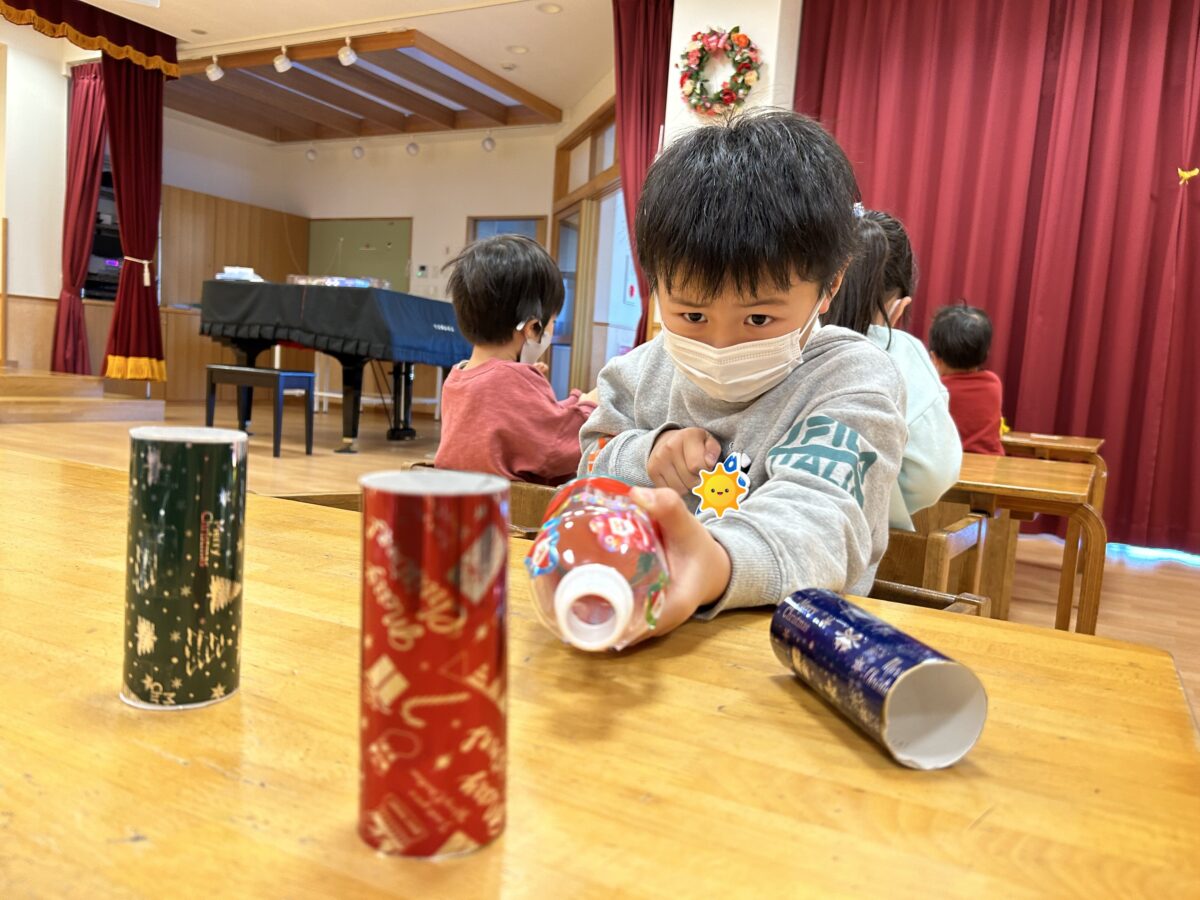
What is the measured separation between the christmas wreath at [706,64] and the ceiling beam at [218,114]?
16.3ft

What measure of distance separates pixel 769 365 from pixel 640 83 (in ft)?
14.6

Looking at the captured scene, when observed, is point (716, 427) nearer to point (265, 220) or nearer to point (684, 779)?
point (684, 779)

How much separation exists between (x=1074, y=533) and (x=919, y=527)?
75 centimetres

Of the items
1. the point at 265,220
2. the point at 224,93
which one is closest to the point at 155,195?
the point at 224,93

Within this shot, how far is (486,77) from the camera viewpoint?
246 inches

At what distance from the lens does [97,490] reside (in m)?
0.96

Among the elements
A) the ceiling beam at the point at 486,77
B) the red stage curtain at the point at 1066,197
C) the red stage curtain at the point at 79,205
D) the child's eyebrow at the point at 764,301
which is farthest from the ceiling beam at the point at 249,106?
the child's eyebrow at the point at 764,301

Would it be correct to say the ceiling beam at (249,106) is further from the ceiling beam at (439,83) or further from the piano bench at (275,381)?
the piano bench at (275,381)

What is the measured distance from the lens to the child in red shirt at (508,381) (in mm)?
1804

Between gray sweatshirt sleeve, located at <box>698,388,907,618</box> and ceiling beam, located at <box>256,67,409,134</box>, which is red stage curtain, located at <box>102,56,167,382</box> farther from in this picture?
gray sweatshirt sleeve, located at <box>698,388,907,618</box>

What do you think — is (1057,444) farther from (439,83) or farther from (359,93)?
(359,93)

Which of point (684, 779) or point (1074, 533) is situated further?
point (1074, 533)

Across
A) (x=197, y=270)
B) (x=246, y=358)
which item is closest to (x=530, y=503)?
(x=246, y=358)

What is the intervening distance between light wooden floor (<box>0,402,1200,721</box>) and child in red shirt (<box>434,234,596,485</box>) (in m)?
0.16
